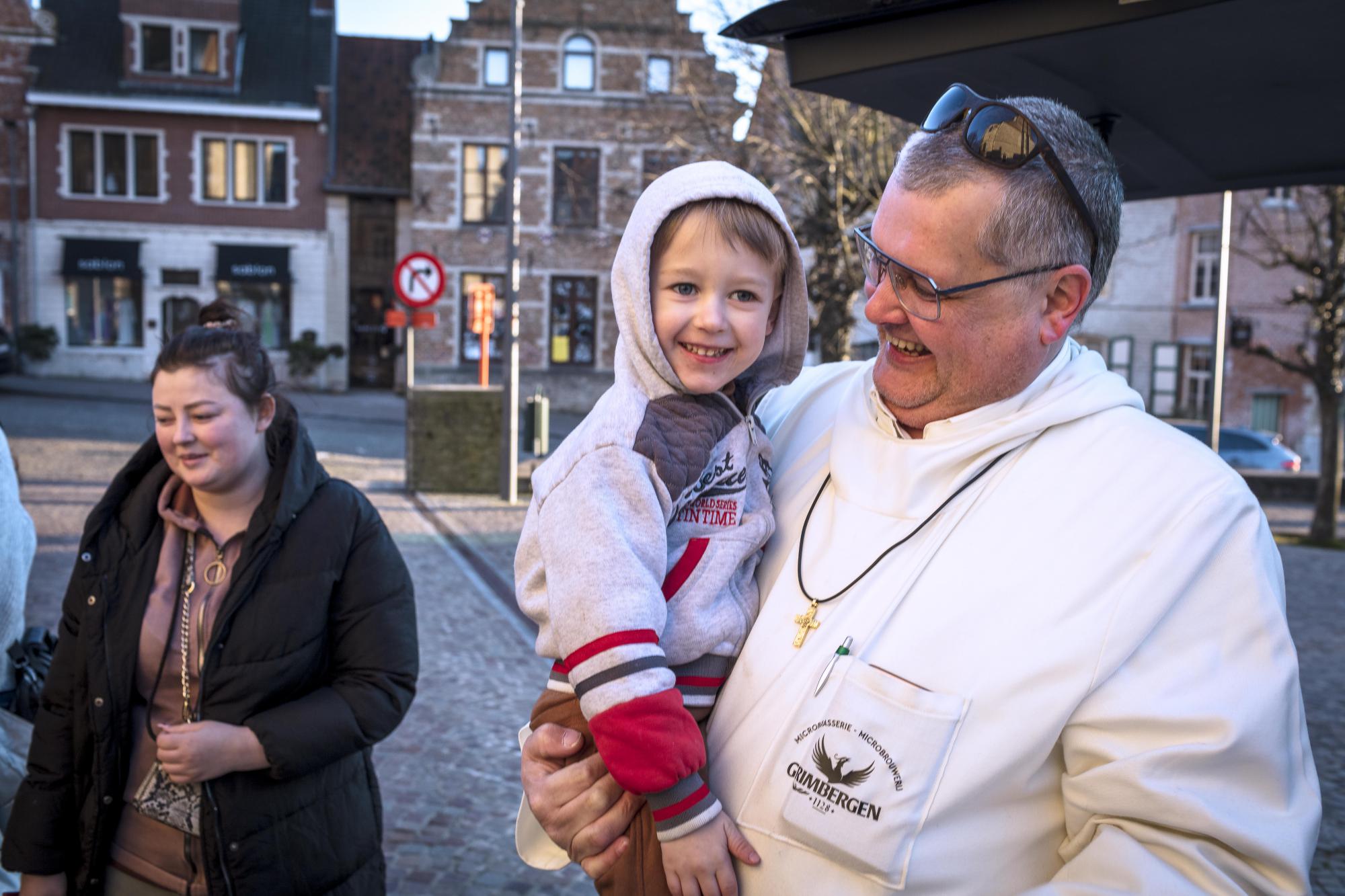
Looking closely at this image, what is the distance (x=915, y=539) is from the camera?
171 cm

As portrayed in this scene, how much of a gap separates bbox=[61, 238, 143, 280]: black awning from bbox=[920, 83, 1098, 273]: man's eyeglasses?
→ 34.2 meters

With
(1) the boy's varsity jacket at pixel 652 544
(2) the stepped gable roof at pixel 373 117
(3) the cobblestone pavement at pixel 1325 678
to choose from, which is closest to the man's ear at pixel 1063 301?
(1) the boy's varsity jacket at pixel 652 544

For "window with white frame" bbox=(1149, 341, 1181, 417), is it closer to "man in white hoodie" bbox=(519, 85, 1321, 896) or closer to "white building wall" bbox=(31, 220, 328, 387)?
"white building wall" bbox=(31, 220, 328, 387)

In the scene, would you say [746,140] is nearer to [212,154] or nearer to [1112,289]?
[1112,289]

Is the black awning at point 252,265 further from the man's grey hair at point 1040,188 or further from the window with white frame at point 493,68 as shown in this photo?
the man's grey hair at point 1040,188

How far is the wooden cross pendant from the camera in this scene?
1.74m

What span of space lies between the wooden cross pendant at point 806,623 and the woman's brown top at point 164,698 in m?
1.54

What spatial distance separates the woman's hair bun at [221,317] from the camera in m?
2.93

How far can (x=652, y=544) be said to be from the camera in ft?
5.92

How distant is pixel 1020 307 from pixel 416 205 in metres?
31.7

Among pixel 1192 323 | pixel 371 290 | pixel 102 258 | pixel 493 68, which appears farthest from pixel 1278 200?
pixel 102 258

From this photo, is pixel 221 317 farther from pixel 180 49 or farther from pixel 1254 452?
pixel 180 49

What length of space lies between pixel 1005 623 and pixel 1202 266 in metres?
31.4

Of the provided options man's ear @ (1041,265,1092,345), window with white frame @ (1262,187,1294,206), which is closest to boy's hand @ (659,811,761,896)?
man's ear @ (1041,265,1092,345)
